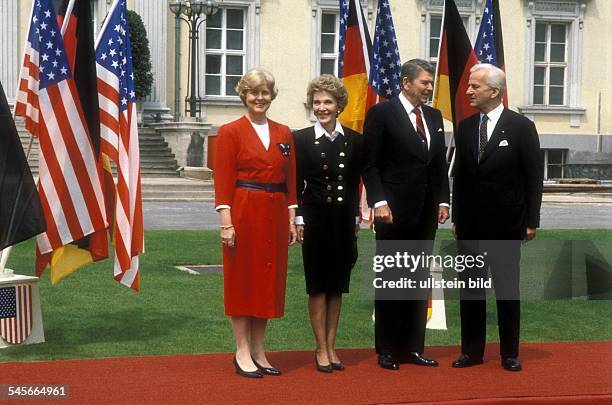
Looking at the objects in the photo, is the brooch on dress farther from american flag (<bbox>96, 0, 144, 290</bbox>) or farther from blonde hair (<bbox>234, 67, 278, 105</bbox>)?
american flag (<bbox>96, 0, 144, 290</bbox>)

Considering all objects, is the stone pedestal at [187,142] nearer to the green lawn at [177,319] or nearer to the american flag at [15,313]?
the green lawn at [177,319]

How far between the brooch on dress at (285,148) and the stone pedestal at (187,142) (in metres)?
21.6

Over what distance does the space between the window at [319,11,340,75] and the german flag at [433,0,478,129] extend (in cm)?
2198

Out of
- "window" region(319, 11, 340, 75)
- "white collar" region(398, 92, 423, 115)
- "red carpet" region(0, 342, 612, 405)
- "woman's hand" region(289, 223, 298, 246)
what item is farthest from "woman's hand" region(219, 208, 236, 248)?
"window" region(319, 11, 340, 75)

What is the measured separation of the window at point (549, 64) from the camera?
1326 inches

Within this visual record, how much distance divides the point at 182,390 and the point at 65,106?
2.45 m

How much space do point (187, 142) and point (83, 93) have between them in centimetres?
2042

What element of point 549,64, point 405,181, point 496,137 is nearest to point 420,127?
point 405,181

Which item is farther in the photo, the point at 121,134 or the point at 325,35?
the point at 325,35

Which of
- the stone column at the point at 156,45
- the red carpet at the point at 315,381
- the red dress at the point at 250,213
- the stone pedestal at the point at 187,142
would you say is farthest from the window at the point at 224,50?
the red dress at the point at 250,213

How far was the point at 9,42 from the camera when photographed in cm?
2869

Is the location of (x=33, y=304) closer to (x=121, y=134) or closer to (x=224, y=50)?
(x=121, y=134)

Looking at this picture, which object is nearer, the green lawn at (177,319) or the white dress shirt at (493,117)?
the white dress shirt at (493,117)

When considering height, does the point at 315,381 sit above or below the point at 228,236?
below
